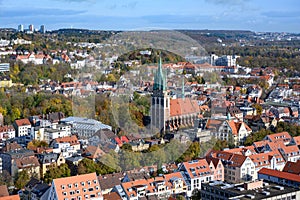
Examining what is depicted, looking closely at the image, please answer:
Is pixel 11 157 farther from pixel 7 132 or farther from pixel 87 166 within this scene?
pixel 7 132

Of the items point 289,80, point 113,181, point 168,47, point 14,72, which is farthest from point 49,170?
point 289,80

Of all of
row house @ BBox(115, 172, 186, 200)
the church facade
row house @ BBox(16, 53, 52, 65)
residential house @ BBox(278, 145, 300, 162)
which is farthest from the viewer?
row house @ BBox(16, 53, 52, 65)

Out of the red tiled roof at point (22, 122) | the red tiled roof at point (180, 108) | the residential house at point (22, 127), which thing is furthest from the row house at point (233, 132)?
the red tiled roof at point (22, 122)

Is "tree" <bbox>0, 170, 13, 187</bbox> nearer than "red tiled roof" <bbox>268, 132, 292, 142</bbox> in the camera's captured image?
Yes

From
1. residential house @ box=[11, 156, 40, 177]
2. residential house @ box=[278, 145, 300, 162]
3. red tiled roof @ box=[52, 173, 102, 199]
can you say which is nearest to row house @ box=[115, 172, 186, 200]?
→ red tiled roof @ box=[52, 173, 102, 199]

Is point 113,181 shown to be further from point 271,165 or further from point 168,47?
point 168,47

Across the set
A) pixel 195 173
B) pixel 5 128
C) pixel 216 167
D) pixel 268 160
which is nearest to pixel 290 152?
pixel 268 160

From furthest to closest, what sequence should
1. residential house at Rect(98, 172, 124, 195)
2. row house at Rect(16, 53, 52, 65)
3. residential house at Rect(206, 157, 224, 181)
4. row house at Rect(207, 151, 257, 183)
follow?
row house at Rect(16, 53, 52, 65)
row house at Rect(207, 151, 257, 183)
residential house at Rect(206, 157, 224, 181)
residential house at Rect(98, 172, 124, 195)

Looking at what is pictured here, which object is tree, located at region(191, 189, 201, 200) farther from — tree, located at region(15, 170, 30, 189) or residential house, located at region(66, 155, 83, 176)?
tree, located at region(15, 170, 30, 189)
